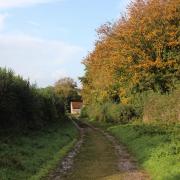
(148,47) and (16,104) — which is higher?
(148,47)

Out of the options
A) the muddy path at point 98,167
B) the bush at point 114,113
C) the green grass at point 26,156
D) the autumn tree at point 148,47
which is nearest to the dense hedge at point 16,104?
the green grass at point 26,156

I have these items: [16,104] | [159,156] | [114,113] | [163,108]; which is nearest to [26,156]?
[159,156]

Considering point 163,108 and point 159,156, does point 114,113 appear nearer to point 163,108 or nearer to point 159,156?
point 163,108

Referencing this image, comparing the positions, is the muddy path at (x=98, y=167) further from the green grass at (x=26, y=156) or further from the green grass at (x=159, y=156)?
the green grass at (x=26, y=156)

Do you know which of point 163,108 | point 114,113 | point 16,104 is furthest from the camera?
point 114,113

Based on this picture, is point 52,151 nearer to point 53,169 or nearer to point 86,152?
point 86,152

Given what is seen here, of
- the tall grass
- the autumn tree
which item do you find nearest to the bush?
the autumn tree

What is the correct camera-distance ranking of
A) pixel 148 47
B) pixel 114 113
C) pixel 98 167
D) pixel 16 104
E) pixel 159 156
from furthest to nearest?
pixel 114 113
pixel 148 47
pixel 16 104
pixel 159 156
pixel 98 167

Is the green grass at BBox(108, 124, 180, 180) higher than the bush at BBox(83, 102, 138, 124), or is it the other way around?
the bush at BBox(83, 102, 138, 124)

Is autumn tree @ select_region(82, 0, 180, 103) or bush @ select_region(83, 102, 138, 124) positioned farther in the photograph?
bush @ select_region(83, 102, 138, 124)

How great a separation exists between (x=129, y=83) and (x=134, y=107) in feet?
9.64

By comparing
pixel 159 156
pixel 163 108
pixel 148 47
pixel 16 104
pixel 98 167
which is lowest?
pixel 98 167

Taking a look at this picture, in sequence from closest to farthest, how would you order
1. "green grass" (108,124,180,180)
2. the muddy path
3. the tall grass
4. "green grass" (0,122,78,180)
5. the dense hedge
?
"green grass" (108,124,180,180) < the muddy path < "green grass" (0,122,78,180) < the dense hedge < the tall grass

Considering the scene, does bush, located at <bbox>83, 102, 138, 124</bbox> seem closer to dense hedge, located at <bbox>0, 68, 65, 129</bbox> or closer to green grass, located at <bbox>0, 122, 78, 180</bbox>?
dense hedge, located at <bbox>0, 68, 65, 129</bbox>
